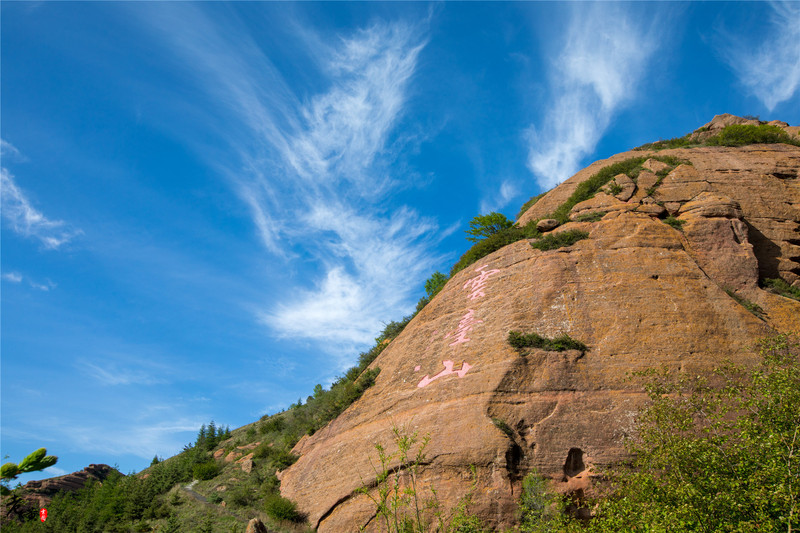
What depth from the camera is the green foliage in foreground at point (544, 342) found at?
1677cm

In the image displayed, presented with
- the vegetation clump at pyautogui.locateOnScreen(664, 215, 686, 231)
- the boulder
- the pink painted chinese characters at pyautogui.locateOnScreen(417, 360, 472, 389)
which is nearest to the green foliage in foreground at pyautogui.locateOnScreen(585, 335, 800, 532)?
the pink painted chinese characters at pyautogui.locateOnScreen(417, 360, 472, 389)

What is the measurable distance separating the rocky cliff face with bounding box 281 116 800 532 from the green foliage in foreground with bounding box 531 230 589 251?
1.53 feet

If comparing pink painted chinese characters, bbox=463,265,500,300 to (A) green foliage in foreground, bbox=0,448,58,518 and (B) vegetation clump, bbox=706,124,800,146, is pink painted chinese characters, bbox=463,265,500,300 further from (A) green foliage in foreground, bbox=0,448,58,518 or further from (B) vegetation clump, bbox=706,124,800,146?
(A) green foliage in foreground, bbox=0,448,58,518

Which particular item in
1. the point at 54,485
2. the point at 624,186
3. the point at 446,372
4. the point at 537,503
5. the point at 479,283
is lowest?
the point at 537,503

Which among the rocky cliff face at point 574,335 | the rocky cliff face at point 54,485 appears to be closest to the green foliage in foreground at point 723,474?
the rocky cliff face at point 574,335

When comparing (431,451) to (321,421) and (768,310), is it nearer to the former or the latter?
(321,421)

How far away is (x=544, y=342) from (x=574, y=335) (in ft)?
3.38

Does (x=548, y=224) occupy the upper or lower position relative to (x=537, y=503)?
upper

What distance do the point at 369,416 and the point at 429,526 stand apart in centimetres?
585

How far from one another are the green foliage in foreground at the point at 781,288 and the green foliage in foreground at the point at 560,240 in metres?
6.95

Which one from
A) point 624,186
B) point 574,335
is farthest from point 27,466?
point 624,186

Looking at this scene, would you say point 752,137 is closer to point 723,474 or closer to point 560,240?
point 560,240

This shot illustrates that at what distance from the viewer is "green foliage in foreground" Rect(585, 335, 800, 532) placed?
964cm

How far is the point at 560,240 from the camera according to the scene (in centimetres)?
2108
